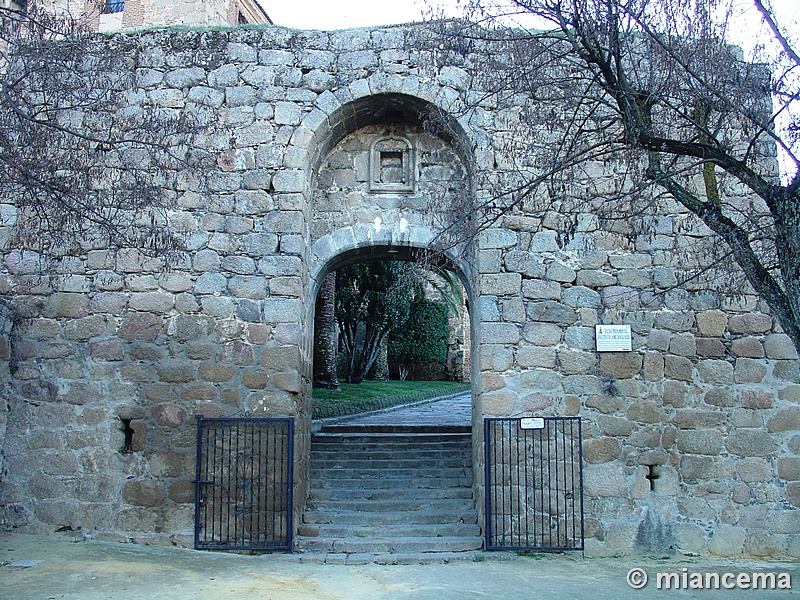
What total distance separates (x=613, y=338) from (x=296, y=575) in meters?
3.65

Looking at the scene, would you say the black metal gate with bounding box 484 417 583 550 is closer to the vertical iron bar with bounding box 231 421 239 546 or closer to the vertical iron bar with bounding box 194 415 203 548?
the vertical iron bar with bounding box 231 421 239 546

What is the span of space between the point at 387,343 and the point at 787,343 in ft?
54.2

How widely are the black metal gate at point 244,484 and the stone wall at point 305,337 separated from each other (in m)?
0.16

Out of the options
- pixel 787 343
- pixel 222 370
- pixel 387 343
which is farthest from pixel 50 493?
pixel 387 343

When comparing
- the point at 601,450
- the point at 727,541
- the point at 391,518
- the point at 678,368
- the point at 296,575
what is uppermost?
the point at 678,368

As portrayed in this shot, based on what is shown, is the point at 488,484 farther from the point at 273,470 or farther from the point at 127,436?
the point at 127,436

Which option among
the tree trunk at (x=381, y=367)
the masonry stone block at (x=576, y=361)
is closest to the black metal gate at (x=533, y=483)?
the masonry stone block at (x=576, y=361)

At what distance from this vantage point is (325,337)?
1458 cm

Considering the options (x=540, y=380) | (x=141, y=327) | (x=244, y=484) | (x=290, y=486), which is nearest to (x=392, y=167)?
(x=540, y=380)

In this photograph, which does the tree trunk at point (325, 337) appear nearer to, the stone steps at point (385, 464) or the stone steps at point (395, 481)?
the stone steps at point (385, 464)

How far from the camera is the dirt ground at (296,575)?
5.63 meters

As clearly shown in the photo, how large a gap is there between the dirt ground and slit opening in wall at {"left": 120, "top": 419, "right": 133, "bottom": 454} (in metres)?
0.85

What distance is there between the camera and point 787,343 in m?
7.30

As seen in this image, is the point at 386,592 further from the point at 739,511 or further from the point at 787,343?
the point at 787,343
